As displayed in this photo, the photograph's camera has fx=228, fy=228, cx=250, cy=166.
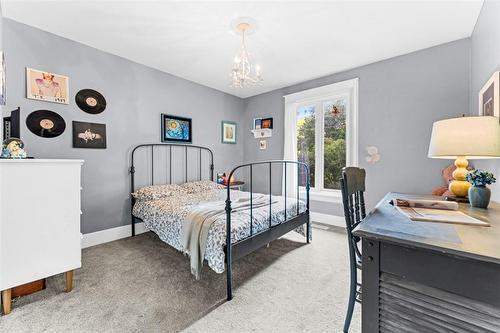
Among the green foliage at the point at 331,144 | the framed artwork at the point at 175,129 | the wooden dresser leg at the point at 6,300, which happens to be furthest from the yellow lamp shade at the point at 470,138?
the framed artwork at the point at 175,129

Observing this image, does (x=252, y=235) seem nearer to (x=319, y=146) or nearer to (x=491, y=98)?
(x=491, y=98)

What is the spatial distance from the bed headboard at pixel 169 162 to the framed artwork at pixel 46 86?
3.34ft

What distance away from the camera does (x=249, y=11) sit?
7.04ft

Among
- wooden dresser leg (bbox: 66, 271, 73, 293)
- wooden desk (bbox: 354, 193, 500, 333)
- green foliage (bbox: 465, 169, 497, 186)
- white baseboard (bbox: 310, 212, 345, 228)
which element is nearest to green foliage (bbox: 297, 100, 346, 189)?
white baseboard (bbox: 310, 212, 345, 228)

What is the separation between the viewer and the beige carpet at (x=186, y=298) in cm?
154

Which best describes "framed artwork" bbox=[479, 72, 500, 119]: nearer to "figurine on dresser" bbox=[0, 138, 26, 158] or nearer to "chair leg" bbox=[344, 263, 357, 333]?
"chair leg" bbox=[344, 263, 357, 333]

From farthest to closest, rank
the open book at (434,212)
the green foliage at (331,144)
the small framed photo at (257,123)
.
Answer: the small framed photo at (257,123)
the green foliage at (331,144)
the open book at (434,212)

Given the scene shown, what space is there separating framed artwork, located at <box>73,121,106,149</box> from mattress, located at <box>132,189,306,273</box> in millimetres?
932

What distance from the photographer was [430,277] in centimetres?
79

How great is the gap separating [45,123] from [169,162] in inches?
61.6

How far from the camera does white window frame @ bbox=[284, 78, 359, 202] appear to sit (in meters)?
3.47

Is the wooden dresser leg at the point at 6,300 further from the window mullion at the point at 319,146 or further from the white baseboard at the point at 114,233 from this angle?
the window mullion at the point at 319,146

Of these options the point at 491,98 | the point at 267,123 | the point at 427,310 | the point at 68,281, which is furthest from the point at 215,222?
the point at 267,123

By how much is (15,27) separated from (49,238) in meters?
2.26
